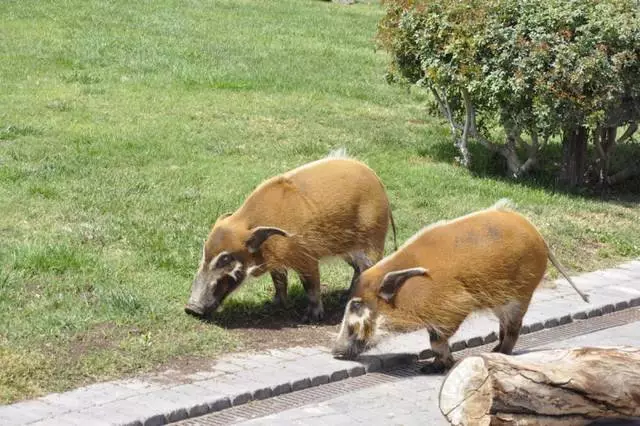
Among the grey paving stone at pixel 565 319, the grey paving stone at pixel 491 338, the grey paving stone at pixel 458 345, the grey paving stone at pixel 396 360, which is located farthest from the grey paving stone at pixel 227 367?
the grey paving stone at pixel 565 319

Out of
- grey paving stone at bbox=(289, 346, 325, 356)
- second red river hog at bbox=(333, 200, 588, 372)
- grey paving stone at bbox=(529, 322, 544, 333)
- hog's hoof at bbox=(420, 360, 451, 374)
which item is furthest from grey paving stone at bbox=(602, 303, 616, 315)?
grey paving stone at bbox=(289, 346, 325, 356)

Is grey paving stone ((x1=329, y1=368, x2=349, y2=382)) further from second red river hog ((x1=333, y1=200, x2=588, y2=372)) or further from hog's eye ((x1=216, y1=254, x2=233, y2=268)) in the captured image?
hog's eye ((x1=216, y1=254, x2=233, y2=268))

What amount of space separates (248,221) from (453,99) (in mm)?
6241

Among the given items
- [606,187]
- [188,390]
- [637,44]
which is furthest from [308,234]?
[606,187]

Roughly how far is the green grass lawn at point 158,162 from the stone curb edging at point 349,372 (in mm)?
760

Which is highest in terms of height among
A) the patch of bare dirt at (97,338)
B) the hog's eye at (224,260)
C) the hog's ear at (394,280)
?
the hog's ear at (394,280)

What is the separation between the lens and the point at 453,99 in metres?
15.2

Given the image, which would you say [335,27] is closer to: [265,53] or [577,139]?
[265,53]

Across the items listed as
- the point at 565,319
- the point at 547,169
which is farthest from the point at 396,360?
the point at 547,169

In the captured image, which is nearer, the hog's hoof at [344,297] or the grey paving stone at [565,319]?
the hog's hoof at [344,297]

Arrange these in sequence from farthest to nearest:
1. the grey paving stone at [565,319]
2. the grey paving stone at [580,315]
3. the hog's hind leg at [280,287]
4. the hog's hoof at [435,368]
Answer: the grey paving stone at [580,315] < the grey paving stone at [565,319] < the hog's hind leg at [280,287] < the hog's hoof at [435,368]

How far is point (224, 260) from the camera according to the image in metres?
9.34

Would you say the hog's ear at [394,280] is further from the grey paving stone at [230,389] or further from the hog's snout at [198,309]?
the hog's snout at [198,309]

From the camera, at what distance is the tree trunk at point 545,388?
736cm
